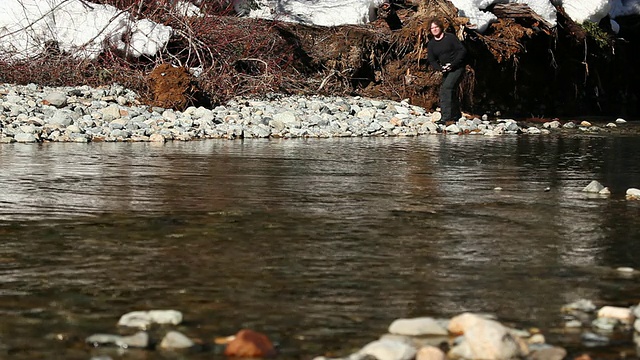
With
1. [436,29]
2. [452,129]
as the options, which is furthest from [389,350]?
[436,29]

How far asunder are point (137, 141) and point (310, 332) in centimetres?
944

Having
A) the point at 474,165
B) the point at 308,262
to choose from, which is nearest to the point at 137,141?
the point at 474,165

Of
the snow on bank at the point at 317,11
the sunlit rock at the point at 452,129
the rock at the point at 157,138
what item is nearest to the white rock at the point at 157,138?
the rock at the point at 157,138

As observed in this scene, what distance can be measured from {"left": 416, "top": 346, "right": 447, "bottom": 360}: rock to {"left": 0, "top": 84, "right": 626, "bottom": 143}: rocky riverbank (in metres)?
9.50

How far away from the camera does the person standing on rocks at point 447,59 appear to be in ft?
54.4

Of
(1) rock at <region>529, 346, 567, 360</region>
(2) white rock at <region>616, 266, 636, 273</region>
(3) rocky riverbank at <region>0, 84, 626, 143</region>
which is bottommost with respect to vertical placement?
(1) rock at <region>529, 346, 567, 360</region>

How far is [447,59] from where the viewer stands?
54.8 feet

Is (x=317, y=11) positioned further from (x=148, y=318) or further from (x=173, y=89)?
(x=148, y=318)

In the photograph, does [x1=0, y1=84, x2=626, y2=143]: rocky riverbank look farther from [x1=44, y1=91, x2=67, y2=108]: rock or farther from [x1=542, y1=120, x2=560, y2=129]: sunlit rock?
[x1=542, y1=120, x2=560, y2=129]: sunlit rock

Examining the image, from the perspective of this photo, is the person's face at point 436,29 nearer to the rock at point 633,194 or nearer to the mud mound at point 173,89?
the mud mound at point 173,89

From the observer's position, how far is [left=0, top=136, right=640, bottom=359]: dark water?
3.75 meters

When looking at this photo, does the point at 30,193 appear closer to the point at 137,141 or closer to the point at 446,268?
the point at 446,268

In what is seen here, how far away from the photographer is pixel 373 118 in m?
16.6

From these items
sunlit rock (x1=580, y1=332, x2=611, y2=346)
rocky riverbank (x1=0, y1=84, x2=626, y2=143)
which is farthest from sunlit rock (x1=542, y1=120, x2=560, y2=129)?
sunlit rock (x1=580, y1=332, x2=611, y2=346)
